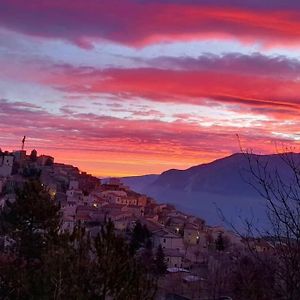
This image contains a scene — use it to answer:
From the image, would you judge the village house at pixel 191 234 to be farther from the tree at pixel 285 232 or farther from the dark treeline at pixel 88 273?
the tree at pixel 285 232

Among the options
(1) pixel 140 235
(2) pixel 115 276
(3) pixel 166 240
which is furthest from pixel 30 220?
(3) pixel 166 240

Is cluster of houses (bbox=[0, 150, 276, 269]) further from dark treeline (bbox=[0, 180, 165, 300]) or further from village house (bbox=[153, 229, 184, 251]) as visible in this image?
dark treeline (bbox=[0, 180, 165, 300])

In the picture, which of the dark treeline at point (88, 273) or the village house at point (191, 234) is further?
the village house at point (191, 234)

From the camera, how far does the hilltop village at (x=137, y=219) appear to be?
32469mm

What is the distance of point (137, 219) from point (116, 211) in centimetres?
242

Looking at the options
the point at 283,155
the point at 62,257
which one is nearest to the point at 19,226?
the point at 62,257

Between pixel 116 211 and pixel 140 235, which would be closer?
pixel 140 235

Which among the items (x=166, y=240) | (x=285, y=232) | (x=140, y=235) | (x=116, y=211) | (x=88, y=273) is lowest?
(x=166, y=240)

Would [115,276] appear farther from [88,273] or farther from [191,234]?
[191,234]

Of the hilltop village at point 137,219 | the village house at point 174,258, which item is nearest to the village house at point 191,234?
the hilltop village at point 137,219

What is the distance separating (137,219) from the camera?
1831 inches

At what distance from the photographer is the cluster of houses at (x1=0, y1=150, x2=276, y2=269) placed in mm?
40688

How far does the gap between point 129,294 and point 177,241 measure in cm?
3471

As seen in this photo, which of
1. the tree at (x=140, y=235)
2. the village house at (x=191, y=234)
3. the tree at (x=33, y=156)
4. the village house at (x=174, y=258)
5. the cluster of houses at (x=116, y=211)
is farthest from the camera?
the tree at (x=33, y=156)
